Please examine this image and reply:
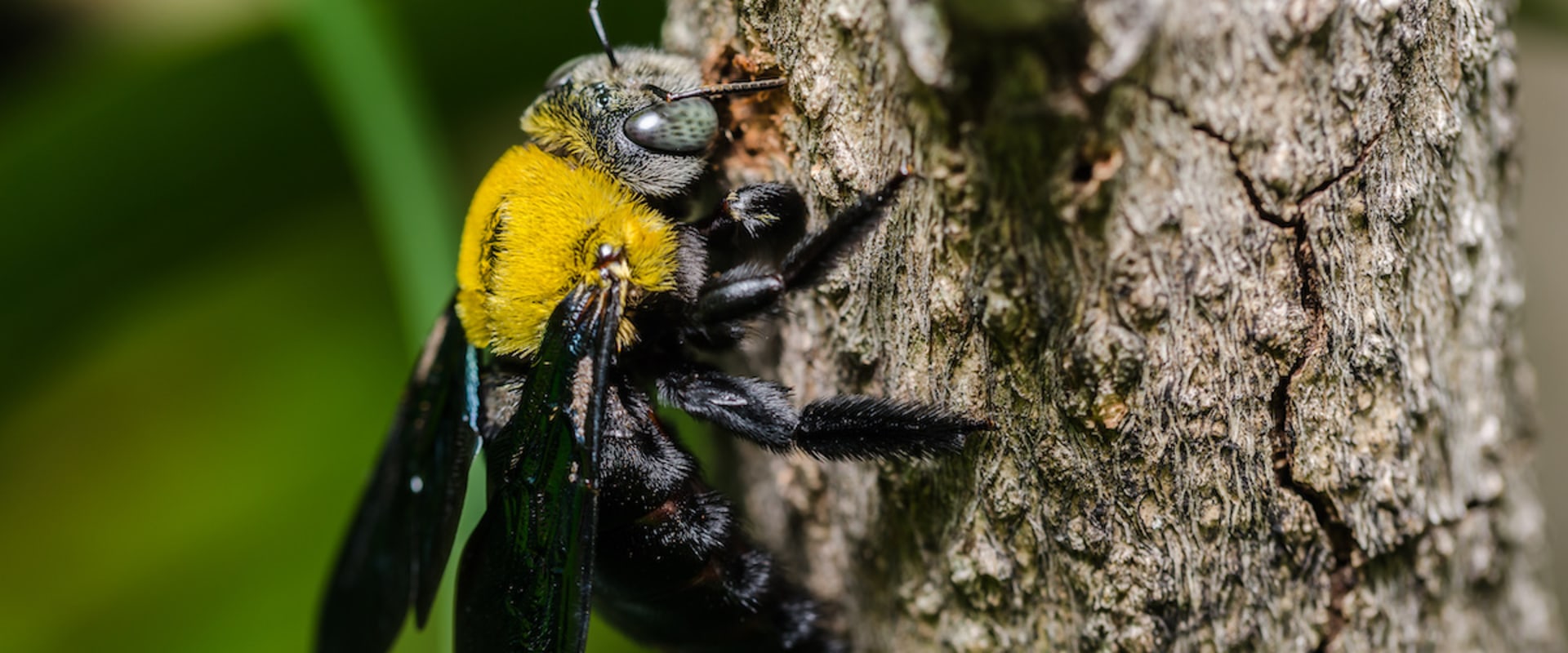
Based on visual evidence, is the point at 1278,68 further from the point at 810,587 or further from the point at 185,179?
the point at 185,179

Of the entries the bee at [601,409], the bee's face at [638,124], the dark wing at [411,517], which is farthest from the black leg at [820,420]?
the dark wing at [411,517]

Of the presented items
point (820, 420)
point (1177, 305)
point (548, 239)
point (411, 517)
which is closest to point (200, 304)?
point (411, 517)

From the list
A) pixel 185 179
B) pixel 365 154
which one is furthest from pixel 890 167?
pixel 185 179

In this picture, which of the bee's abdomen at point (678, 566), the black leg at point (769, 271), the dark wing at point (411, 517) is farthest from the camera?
the dark wing at point (411, 517)

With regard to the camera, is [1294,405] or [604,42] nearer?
[1294,405]

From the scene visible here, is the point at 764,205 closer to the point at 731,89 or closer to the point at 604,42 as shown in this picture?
the point at 731,89

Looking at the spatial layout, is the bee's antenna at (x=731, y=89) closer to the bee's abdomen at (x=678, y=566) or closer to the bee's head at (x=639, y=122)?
the bee's head at (x=639, y=122)
